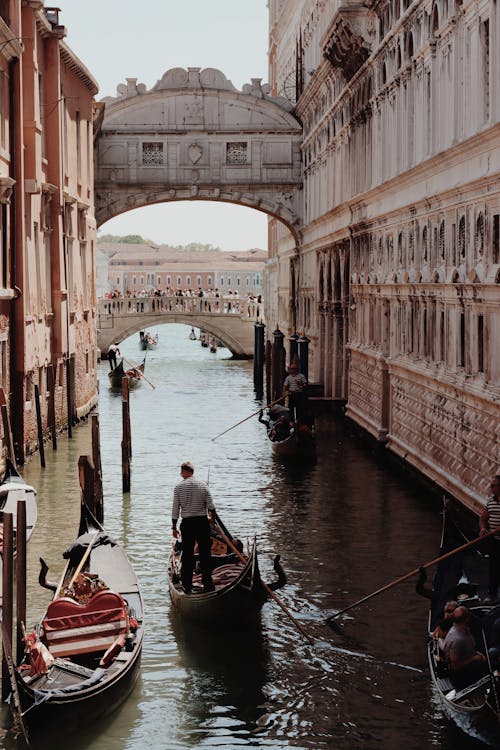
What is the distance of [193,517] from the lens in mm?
8094

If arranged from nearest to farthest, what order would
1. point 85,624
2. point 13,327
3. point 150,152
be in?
1. point 85,624
2. point 13,327
3. point 150,152

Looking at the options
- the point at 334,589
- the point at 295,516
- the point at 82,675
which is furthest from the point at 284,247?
the point at 82,675

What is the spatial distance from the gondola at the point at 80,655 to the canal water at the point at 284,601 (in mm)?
129

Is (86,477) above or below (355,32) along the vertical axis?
below

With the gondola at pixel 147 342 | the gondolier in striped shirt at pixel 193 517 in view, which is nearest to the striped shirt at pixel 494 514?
the gondolier in striped shirt at pixel 193 517

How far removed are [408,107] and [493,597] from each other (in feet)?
24.7

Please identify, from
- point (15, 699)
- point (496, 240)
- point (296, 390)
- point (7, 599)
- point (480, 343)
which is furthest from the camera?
point (296, 390)

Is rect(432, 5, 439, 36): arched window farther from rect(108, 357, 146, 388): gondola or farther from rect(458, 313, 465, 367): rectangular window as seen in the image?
rect(108, 357, 146, 388): gondola

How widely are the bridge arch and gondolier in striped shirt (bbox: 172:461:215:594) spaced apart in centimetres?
1607

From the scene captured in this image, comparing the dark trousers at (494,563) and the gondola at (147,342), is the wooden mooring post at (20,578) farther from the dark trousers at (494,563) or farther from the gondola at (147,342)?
the gondola at (147,342)

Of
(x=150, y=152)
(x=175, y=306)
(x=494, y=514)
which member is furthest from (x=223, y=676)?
(x=175, y=306)

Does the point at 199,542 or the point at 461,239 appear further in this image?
the point at 461,239

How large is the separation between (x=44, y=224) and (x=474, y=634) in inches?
420

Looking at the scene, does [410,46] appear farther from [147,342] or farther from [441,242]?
[147,342]
